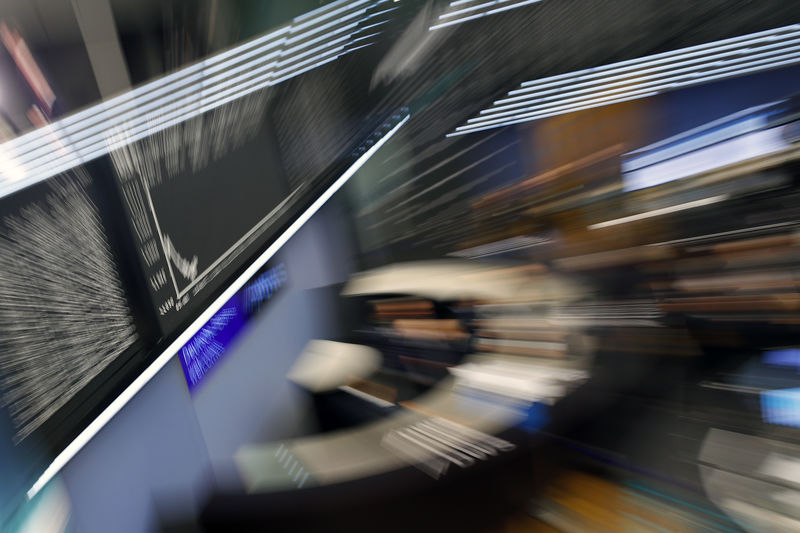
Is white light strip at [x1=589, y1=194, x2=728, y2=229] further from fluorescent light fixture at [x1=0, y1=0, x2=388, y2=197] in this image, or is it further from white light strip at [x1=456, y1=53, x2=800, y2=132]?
fluorescent light fixture at [x1=0, y1=0, x2=388, y2=197]

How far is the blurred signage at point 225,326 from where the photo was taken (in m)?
1.64

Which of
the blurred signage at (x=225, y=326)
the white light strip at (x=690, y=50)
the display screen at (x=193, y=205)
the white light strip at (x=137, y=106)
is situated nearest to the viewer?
the white light strip at (x=137, y=106)

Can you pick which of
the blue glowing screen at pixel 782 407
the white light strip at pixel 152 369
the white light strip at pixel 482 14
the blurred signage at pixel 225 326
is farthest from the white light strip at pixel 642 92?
the white light strip at pixel 152 369

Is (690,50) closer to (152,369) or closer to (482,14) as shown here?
(482,14)

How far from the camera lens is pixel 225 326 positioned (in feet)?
6.41

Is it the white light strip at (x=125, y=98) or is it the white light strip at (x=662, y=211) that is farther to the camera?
the white light strip at (x=662, y=211)

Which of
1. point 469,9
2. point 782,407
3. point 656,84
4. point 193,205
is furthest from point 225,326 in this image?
point 656,84

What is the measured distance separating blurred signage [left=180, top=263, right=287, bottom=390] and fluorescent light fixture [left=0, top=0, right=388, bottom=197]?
2.45 ft

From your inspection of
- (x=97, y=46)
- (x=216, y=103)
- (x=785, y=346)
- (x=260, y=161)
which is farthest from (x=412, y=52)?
(x=785, y=346)

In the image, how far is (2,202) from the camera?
1.84 ft

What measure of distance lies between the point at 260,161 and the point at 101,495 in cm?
92

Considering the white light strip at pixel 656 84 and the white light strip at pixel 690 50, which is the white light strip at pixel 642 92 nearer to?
the white light strip at pixel 656 84

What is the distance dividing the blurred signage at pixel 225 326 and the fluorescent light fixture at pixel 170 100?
0.75 m

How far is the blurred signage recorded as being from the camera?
1.64 meters
